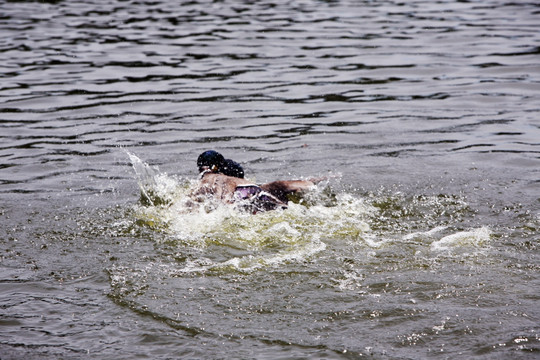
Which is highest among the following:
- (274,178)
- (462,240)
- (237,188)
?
(237,188)

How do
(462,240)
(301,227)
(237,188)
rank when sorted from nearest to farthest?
(462,240)
(301,227)
(237,188)

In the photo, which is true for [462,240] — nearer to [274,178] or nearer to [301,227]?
[301,227]

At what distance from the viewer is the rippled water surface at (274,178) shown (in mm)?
5930

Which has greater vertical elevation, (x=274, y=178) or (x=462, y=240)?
(x=462, y=240)

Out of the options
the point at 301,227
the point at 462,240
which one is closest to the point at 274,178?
the point at 301,227

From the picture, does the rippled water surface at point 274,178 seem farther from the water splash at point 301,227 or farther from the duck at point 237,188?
the duck at point 237,188

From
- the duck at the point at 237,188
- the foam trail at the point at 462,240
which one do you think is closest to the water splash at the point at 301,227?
the foam trail at the point at 462,240

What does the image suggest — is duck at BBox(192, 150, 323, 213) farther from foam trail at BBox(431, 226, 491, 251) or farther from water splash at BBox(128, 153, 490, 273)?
foam trail at BBox(431, 226, 491, 251)

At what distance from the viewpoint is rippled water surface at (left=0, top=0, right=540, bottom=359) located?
5930mm

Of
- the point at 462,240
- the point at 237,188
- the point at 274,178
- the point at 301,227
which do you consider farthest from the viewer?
the point at 274,178

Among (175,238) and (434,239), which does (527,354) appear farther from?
(175,238)

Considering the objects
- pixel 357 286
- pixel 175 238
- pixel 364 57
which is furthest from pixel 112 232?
pixel 364 57

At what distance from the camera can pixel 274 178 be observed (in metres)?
10.8

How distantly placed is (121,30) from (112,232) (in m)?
15.4
